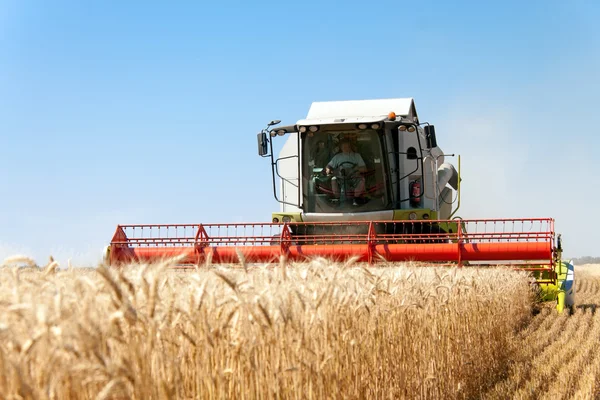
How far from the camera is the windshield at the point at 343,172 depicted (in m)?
12.0

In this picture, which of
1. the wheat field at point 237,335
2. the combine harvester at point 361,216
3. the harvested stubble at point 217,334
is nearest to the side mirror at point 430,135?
the combine harvester at point 361,216

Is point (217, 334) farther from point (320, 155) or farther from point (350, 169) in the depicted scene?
point (320, 155)

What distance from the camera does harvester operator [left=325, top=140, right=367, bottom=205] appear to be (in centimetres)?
1201

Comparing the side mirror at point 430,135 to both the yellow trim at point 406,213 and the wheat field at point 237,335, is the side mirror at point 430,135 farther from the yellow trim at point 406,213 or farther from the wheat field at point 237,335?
the wheat field at point 237,335

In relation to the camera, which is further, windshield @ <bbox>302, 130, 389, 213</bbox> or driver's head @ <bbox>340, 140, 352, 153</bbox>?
driver's head @ <bbox>340, 140, 352, 153</bbox>

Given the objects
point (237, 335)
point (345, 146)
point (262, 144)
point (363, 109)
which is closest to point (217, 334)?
point (237, 335)

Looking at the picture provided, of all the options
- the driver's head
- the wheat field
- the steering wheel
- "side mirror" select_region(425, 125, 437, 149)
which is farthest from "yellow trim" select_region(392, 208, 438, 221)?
the wheat field

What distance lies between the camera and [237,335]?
10.0ft

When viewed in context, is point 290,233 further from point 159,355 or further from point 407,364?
point 159,355

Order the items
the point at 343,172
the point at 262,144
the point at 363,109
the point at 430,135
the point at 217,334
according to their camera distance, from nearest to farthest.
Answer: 1. the point at 217,334
2. the point at 430,135
3. the point at 262,144
4. the point at 343,172
5. the point at 363,109

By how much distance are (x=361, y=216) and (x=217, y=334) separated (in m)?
8.97

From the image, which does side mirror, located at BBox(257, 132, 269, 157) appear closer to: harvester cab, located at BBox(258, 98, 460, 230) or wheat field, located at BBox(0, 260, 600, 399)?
harvester cab, located at BBox(258, 98, 460, 230)

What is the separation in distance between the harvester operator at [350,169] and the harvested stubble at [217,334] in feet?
20.1

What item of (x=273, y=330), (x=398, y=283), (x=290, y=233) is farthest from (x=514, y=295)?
(x=273, y=330)
